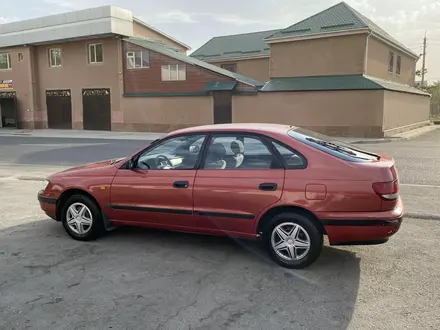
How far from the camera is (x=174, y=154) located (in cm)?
488

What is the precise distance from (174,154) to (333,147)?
1.90 m

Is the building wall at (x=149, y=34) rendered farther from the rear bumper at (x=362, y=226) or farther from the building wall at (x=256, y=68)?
the rear bumper at (x=362, y=226)

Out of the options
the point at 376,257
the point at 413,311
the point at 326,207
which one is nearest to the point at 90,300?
the point at 326,207

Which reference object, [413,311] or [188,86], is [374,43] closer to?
[188,86]

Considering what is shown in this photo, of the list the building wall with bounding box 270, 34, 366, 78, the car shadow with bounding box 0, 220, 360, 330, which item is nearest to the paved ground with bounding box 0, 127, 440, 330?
the car shadow with bounding box 0, 220, 360, 330

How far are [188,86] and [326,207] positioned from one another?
24.1 m

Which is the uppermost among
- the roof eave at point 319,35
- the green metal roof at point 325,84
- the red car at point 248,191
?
the roof eave at point 319,35

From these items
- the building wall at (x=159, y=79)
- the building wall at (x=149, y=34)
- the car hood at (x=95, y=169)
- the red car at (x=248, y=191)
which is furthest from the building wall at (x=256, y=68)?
the red car at (x=248, y=191)

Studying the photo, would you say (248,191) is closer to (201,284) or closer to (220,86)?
(201,284)

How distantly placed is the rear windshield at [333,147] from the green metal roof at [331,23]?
68.0 feet

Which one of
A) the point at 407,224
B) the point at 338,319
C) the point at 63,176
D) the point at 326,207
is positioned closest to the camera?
the point at 338,319

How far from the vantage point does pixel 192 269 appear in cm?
424

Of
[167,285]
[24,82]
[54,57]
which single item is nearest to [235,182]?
[167,285]

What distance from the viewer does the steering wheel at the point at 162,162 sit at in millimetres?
4823
